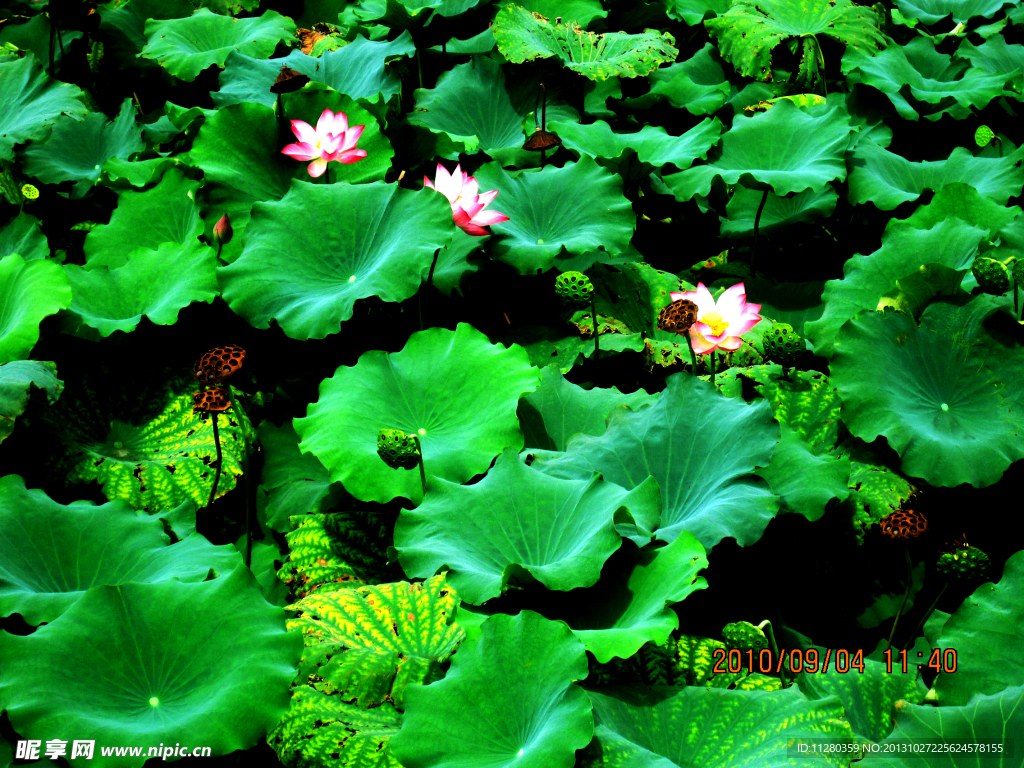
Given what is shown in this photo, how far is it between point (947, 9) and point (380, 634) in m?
4.27

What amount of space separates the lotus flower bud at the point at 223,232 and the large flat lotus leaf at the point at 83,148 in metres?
0.89

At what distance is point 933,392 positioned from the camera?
87.8 inches

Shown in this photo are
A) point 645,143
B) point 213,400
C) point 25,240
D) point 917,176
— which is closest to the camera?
point 213,400

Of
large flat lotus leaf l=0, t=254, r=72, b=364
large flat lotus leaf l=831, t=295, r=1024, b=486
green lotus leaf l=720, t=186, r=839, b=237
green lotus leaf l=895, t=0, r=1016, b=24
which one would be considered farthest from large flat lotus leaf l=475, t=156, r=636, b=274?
green lotus leaf l=895, t=0, r=1016, b=24

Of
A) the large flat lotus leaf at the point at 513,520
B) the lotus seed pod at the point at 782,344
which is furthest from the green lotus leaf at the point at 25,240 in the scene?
the lotus seed pod at the point at 782,344

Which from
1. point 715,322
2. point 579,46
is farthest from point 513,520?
point 579,46

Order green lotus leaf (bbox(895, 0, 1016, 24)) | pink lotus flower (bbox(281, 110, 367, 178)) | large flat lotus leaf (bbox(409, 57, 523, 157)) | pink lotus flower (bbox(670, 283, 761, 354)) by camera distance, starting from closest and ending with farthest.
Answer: pink lotus flower (bbox(670, 283, 761, 354))
pink lotus flower (bbox(281, 110, 367, 178))
large flat lotus leaf (bbox(409, 57, 523, 157))
green lotus leaf (bbox(895, 0, 1016, 24))

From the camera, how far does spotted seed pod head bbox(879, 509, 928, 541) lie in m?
1.90

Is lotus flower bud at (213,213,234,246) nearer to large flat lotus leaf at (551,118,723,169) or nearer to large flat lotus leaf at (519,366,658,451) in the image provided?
large flat lotus leaf at (519,366,658,451)

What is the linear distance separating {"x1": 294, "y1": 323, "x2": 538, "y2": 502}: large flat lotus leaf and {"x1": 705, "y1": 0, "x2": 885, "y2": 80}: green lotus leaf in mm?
2238

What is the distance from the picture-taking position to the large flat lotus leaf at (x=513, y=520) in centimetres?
169

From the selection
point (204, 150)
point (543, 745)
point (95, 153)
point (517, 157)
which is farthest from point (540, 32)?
point (543, 745)

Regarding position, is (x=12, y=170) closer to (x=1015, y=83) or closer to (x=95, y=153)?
(x=95, y=153)

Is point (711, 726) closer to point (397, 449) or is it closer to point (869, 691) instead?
point (869, 691)
